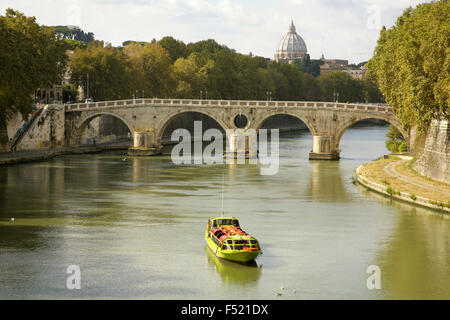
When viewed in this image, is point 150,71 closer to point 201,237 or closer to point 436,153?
point 436,153

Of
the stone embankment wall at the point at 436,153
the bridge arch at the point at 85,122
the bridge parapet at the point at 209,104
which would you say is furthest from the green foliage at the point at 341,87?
the stone embankment wall at the point at 436,153

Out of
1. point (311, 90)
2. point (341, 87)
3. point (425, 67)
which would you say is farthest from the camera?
point (341, 87)

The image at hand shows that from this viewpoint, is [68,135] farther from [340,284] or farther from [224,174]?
[340,284]

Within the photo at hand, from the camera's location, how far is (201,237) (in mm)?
36750

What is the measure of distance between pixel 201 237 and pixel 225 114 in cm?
4352

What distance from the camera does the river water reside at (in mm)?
28688

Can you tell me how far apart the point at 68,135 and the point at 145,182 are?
2709 centimetres

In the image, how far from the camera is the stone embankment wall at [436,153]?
50125mm

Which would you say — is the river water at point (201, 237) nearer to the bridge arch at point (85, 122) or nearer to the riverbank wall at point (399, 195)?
the riverbank wall at point (399, 195)

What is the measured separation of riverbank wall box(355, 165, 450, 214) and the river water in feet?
2.18

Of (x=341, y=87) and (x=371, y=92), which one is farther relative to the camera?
(x=371, y=92)

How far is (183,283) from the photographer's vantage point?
94.8 ft

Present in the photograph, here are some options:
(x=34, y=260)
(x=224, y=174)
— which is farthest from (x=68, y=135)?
(x=34, y=260)

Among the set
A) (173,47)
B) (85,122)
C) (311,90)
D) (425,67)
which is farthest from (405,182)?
(311,90)
